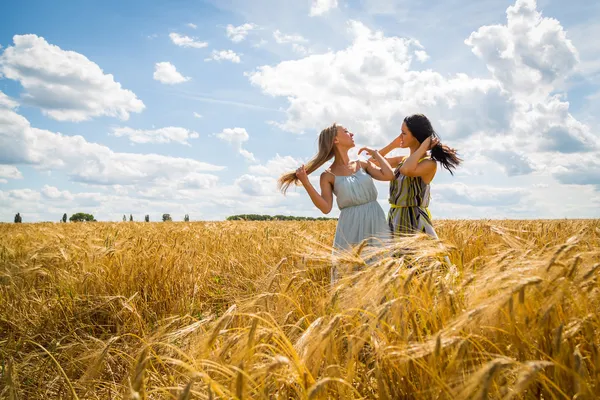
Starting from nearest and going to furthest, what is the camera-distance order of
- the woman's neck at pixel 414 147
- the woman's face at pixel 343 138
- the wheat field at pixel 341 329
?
the wheat field at pixel 341 329 < the woman's neck at pixel 414 147 < the woman's face at pixel 343 138

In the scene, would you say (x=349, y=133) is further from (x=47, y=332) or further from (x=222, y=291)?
(x=47, y=332)

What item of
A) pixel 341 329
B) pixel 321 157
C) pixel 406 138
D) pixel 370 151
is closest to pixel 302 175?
pixel 321 157

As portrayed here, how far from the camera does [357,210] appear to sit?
4117 mm

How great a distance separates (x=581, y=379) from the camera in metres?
1.19

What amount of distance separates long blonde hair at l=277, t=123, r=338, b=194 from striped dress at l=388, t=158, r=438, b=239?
2.60 ft

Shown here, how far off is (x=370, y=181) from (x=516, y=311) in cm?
261

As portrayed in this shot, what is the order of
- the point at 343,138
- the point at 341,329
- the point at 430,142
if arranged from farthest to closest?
the point at 343,138 < the point at 430,142 < the point at 341,329

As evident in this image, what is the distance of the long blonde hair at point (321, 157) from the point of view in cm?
435

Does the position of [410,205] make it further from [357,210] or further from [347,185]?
[347,185]

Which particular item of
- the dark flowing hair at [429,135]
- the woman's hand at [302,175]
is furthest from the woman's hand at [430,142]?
the woman's hand at [302,175]

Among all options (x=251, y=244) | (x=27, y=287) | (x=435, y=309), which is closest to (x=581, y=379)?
(x=435, y=309)

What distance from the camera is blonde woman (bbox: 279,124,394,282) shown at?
4.03m

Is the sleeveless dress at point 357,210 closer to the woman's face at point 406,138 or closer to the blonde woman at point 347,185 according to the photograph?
the blonde woman at point 347,185

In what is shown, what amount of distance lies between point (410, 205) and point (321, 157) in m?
1.10
